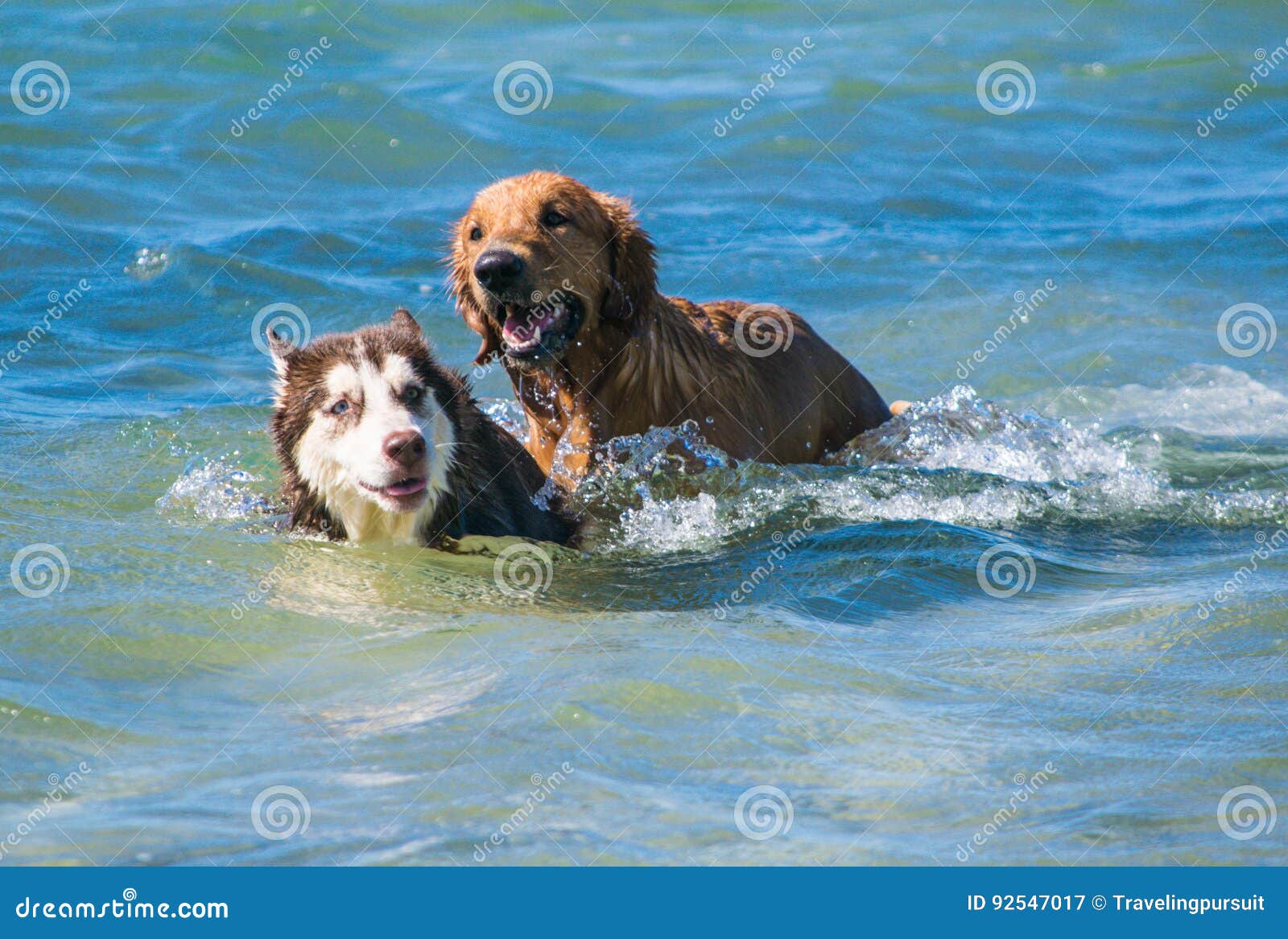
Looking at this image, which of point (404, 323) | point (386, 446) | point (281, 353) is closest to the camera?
point (386, 446)

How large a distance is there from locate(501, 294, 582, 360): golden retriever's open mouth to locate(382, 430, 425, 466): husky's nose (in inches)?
48.9

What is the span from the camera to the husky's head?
637 cm

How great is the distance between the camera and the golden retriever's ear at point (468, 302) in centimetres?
762

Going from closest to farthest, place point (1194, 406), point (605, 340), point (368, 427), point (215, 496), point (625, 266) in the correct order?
point (368, 427), point (625, 266), point (605, 340), point (215, 496), point (1194, 406)

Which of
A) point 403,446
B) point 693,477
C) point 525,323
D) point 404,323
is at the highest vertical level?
point 525,323

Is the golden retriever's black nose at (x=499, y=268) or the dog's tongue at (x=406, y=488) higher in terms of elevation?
the golden retriever's black nose at (x=499, y=268)

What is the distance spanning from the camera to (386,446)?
6.25 m

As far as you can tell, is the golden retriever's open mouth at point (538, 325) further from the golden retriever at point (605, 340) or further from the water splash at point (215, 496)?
the water splash at point (215, 496)

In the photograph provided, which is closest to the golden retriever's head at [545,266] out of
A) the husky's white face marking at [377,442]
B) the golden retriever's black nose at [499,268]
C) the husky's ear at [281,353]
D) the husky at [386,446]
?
the golden retriever's black nose at [499,268]

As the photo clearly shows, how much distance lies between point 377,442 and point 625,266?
189 centimetres

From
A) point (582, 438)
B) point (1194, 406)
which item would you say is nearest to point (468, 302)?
point (582, 438)

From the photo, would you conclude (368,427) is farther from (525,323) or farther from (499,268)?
(525,323)

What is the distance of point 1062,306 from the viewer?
514 inches

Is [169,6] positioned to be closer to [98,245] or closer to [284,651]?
[98,245]
